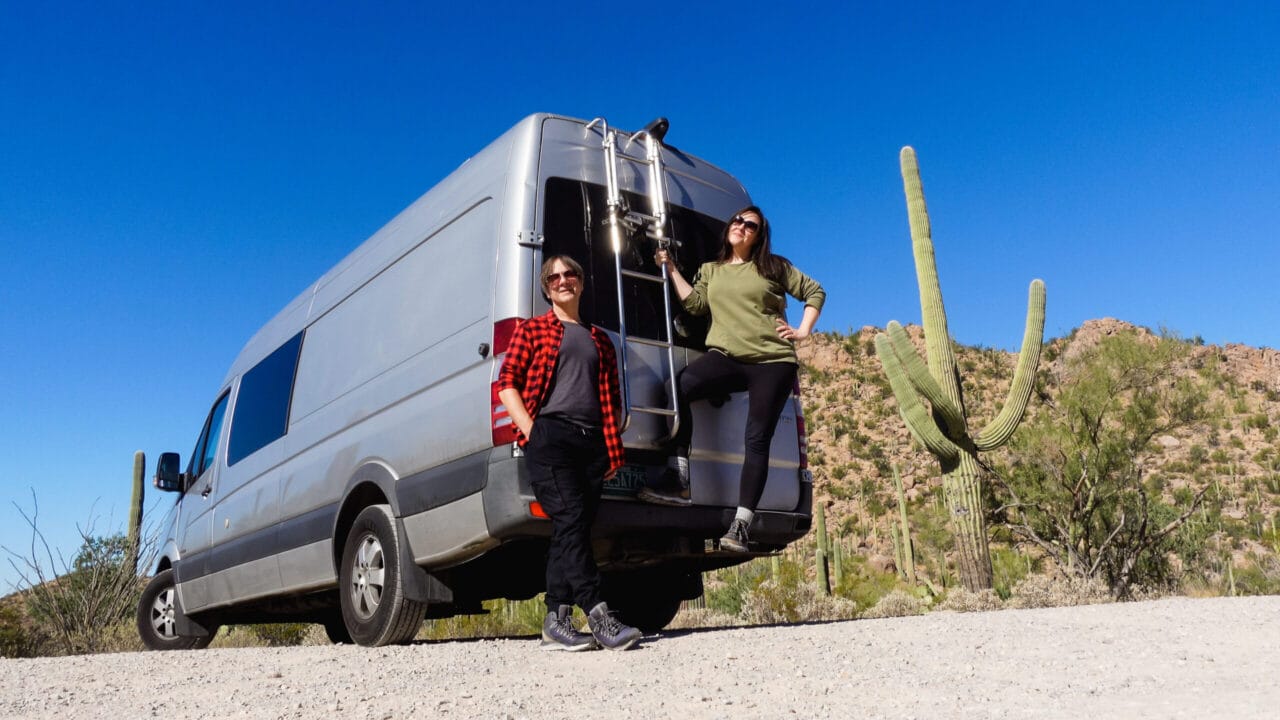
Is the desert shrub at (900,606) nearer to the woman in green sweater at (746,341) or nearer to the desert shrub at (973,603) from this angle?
the desert shrub at (973,603)

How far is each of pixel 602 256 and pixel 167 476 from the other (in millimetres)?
5453

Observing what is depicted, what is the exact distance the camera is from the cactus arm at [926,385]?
11.4 m

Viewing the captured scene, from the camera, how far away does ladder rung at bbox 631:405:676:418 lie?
5.04 m

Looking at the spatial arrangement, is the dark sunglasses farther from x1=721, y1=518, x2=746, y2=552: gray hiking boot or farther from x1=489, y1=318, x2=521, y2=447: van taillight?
x1=721, y1=518, x2=746, y2=552: gray hiking boot

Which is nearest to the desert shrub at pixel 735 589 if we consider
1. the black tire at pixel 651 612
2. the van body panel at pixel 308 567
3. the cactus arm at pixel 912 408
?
the cactus arm at pixel 912 408

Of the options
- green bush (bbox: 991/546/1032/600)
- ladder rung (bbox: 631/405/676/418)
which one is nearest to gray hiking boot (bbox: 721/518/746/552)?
ladder rung (bbox: 631/405/676/418)

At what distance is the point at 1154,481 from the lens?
1040 inches

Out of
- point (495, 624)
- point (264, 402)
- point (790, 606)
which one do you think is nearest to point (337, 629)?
point (264, 402)

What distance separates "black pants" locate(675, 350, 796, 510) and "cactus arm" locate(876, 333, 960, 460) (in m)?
6.32

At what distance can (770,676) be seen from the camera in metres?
3.82

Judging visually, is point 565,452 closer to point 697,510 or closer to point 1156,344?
point 697,510

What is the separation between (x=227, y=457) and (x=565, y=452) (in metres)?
4.37

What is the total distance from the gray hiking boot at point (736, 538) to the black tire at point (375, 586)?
1696 millimetres

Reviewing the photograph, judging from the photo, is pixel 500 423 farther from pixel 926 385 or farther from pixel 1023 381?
pixel 1023 381
